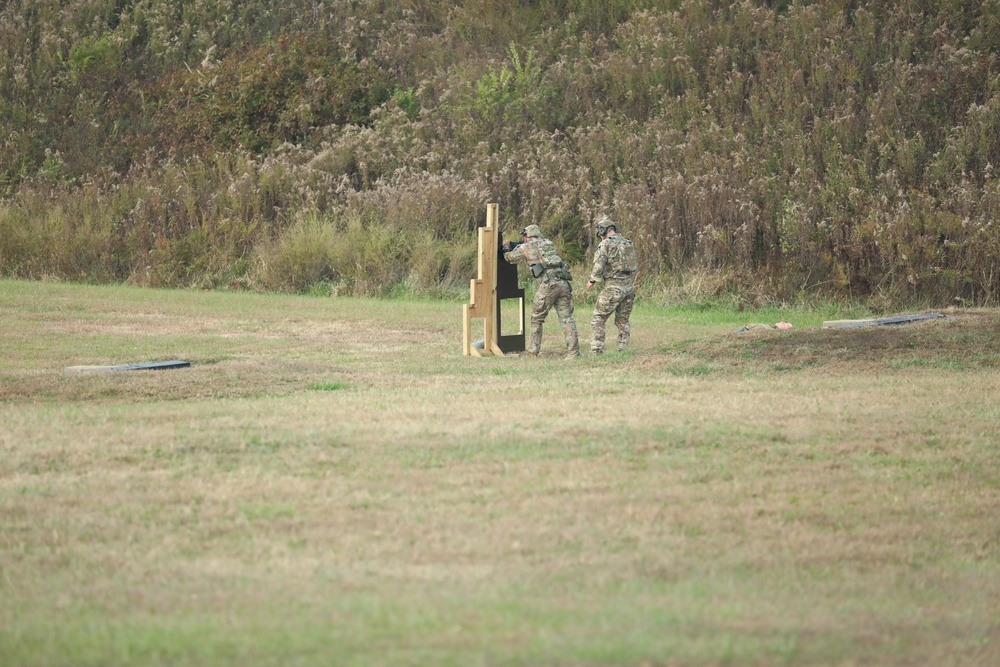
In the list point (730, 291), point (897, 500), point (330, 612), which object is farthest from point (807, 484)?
point (730, 291)

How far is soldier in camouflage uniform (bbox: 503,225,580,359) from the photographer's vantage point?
52.0 ft

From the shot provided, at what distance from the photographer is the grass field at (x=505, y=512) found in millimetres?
5273

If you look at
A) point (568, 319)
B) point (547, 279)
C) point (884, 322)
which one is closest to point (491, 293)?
point (547, 279)

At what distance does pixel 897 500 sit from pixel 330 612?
3.86 metres

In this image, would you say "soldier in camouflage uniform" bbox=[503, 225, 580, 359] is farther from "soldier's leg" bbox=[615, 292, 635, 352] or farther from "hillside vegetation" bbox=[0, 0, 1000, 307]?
"hillside vegetation" bbox=[0, 0, 1000, 307]

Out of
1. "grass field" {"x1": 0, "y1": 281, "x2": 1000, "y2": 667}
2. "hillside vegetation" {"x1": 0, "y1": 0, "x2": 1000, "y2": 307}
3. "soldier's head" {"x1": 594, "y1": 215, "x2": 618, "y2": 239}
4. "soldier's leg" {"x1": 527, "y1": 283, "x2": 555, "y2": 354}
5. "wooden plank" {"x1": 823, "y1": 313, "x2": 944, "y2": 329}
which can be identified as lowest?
"grass field" {"x1": 0, "y1": 281, "x2": 1000, "y2": 667}

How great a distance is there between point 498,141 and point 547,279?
52.4 feet

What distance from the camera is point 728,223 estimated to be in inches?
1002

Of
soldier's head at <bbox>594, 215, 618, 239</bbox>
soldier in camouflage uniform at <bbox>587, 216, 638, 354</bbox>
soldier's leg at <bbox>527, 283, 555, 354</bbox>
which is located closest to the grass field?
soldier in camouflage uniform at <bbox>587, 216, 638, 354</bbox>

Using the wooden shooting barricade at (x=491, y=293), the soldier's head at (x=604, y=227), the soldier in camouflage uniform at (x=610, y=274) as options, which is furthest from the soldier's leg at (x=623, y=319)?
the wooden shooting barricade at (x=491, y=293)

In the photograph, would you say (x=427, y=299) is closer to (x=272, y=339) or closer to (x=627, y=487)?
(x=272, y=339)

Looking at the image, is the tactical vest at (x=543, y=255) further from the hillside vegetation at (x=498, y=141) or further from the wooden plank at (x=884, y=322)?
the hillside vegetation at (x=498, y=141)

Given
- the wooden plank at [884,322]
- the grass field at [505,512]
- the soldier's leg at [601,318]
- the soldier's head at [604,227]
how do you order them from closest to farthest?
the grass field at [505,512], the soldier's leg at [601,318], the soldier's head at [604,227], the wooden plank at [884,322]

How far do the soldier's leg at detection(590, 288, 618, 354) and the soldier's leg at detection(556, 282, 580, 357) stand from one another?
0.22 metres
